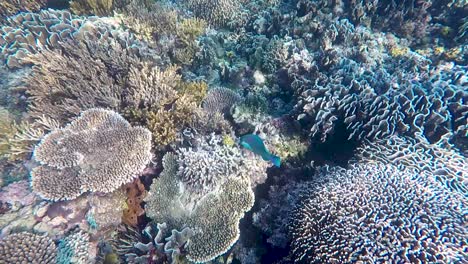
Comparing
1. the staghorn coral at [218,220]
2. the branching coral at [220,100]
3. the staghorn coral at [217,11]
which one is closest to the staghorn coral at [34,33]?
the staghorn coral at [217,11]

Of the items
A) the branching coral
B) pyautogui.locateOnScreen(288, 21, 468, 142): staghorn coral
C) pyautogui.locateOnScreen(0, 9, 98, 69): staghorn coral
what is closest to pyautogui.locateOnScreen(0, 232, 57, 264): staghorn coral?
the branching coral

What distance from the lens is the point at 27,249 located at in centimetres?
294

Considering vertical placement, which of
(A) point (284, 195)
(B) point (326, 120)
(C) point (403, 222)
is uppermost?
(B) point (326, 120)

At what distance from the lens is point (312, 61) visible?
538 centimetres

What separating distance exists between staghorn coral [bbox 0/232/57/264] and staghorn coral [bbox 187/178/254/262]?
1.61m

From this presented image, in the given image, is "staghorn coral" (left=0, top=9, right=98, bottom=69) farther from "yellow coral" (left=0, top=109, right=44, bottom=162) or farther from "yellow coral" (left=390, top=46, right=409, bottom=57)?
"yellow coral" (left=390, top=46, right=409, bottom=57)

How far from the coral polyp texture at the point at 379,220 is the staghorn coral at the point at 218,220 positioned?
0.79 m

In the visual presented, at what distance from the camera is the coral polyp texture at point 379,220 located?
9.95ft

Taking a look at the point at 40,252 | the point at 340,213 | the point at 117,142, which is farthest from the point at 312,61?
the point at 40,252

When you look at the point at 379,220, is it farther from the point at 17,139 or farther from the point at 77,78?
the point at 17,139

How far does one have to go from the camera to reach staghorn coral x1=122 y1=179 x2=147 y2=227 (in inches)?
145

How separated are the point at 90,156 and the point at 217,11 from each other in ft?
15.9

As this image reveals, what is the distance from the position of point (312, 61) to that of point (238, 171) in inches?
115

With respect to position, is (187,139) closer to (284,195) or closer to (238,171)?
(238,171)
